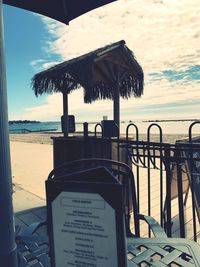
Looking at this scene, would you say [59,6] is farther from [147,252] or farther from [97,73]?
[97,73]

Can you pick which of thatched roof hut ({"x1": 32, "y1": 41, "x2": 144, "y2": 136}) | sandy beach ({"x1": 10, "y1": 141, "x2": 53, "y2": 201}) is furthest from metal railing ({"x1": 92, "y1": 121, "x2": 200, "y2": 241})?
sandy beach ({"x1": 10, "y1": 141, "x2": 53, "y2": 201})

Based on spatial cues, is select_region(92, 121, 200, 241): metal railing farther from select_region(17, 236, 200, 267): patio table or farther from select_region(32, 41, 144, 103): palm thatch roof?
select_region(32, 41, 144, 103): palm thatch roof

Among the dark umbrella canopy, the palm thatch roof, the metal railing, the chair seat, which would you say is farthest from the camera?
the palm thatch roof

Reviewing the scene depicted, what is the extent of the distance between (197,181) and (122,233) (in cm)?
263

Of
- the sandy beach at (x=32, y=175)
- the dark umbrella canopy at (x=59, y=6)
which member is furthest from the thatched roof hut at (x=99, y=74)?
the sandy beach at (x=32, y=175)

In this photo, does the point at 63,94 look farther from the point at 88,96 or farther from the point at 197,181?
the point at 197,181

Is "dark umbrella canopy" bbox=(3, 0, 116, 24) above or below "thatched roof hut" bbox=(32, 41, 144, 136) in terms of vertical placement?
above

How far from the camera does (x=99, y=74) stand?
5816 mm

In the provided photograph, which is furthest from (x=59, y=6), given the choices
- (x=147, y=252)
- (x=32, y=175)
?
(x=32, y=175)

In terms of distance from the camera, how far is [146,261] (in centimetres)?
143

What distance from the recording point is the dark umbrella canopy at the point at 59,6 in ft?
9.79

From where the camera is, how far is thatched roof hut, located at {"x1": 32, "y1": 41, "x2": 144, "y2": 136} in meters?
5.29

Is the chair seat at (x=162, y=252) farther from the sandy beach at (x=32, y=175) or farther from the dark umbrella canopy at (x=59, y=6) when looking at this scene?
the sandy beach at (x=32, y=175)

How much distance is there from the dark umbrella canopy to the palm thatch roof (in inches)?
77.4
